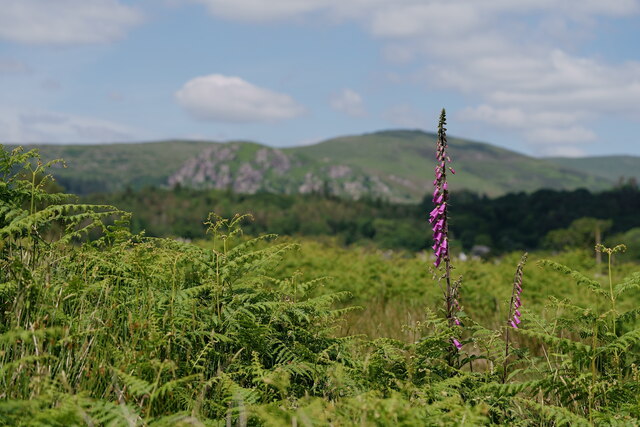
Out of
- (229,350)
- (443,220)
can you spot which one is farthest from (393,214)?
(229,350)

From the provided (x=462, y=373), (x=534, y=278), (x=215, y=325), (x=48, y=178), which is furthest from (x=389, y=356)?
(x=534, y=278)

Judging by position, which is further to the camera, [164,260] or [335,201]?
[335,201]

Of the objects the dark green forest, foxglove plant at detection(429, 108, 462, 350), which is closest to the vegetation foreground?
foxglove plant at detection(429, 108, 462, 350)

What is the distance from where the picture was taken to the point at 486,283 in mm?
12594

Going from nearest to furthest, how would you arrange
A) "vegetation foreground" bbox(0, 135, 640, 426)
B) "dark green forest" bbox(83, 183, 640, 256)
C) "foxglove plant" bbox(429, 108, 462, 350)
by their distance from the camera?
"vegetation foreground" bbox(0, 135, 640, 426) → "foxglove plant" bbox(429, 108, 462, 350) → "dark green forest" bbox(83, 183, 640, 256)

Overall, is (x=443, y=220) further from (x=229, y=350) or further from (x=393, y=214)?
(x=393, y=214)

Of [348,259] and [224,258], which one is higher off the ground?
[224,258]

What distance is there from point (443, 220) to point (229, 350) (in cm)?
194

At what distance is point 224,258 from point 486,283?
8.86m

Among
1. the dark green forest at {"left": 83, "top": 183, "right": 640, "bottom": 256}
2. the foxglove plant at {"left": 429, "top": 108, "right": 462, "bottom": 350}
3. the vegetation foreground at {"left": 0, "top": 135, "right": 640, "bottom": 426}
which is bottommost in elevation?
the dark green forest at {"left": 83, "top": 183, "right": 640, "bottom": 256}

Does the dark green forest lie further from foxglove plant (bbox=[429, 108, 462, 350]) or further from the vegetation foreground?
foxglove plant (bbox=[429, 108, 462, 350])

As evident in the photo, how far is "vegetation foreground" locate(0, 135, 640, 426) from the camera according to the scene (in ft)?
10.8

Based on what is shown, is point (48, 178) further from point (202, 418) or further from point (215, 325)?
point (202, 418)

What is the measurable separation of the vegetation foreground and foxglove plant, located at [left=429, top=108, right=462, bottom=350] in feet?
0.05
